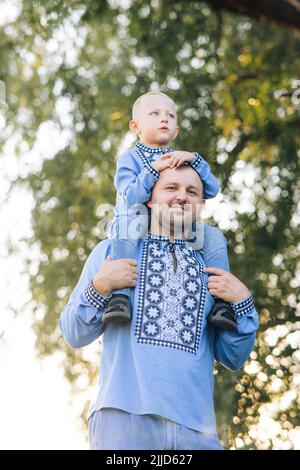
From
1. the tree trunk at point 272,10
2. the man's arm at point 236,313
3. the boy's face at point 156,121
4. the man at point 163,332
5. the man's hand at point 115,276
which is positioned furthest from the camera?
the tree trunk at point 272,10

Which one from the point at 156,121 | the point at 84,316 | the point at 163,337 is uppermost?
the point at 156,121

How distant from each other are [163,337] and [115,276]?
10.8 inches

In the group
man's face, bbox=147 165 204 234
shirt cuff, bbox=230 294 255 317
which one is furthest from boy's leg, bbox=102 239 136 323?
shirt cuff, bbox=230 294 255 317

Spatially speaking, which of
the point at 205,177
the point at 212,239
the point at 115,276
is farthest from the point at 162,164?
the point at 115,276

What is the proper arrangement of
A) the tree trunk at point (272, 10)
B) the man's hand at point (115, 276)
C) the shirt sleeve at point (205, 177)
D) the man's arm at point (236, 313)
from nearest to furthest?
the man's hand at point (115, 276) < the man's arm at point (236, 313) < the shirt sleeve at point (205, 177) < the tree trunk at point (272, 10)

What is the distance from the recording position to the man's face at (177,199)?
11.2 ft

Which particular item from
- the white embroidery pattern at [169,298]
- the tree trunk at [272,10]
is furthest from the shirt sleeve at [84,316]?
the tree trunk at [272,10]

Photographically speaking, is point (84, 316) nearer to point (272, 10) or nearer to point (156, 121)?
point (156, 121)

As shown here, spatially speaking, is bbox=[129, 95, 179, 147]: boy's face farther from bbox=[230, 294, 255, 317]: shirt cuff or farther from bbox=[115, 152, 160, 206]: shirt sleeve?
bbox=[230, 294, 255, 317]: shirt cuff

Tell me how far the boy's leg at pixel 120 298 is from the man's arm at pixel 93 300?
0.03m

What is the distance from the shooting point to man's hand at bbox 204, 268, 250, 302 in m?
3.39

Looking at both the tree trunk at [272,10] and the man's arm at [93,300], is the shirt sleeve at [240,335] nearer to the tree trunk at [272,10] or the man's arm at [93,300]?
the man's arm at [93,300]

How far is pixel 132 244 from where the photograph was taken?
3.44 m

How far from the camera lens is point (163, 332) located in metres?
3.25
